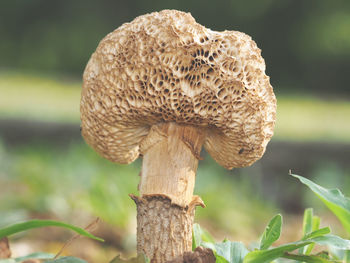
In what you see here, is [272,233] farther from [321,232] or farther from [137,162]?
[137,162]

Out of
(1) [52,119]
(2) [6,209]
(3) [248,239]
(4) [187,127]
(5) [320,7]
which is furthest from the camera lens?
(5) [320,7]

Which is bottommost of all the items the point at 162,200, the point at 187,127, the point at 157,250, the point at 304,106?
the point at 157,250

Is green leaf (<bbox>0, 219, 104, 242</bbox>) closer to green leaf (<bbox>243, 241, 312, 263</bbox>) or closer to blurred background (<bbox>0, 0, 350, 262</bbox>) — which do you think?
green leaf (<bbox>243, 241, 312, 263</bbox>)

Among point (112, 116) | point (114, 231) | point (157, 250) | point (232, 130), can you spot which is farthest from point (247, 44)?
point (114, 231)

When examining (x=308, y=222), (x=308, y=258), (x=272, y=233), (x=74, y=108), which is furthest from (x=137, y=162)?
(x=308, y=258)

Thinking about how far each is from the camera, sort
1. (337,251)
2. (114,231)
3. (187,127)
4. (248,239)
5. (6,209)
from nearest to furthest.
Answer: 1. (187,127)
2. (337,251)
3. (114,231)
4. (6,209)
5. (248,239)

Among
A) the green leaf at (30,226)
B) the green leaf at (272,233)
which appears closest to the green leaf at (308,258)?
the green leaf at (272,233)

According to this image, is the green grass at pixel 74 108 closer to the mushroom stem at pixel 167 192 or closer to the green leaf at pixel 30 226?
the mushroom stem at pixel 167 192

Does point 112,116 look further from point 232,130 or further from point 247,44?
point 247,44

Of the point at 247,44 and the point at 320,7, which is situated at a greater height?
the point at 320,7
